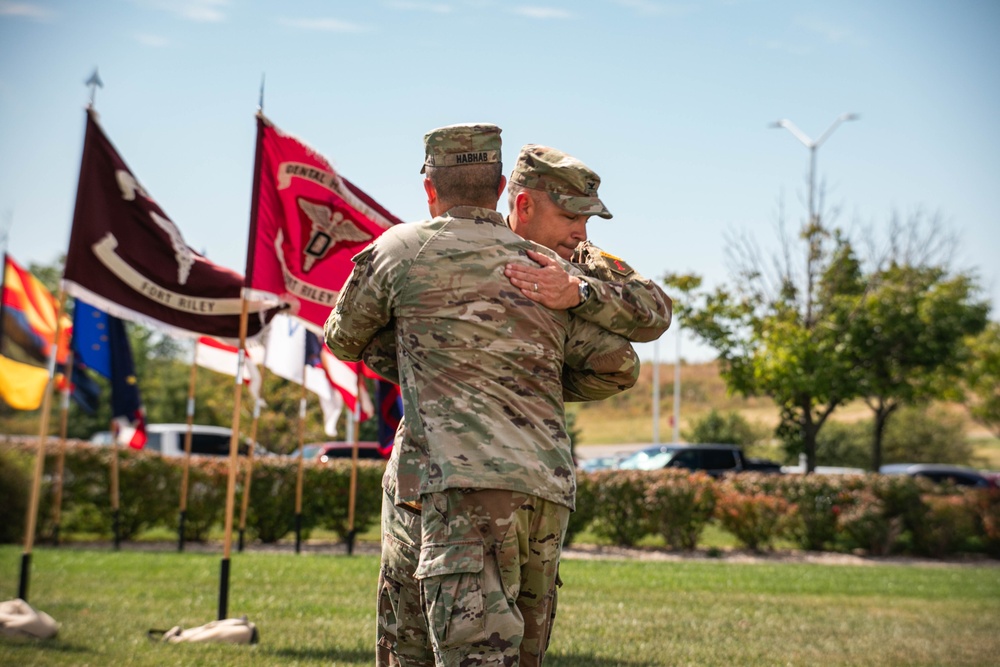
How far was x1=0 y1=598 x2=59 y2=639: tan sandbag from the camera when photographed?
24.2 feet

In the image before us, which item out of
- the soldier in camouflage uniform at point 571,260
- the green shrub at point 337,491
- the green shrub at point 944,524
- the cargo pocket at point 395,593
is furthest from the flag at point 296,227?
the green shrub at point 944,524

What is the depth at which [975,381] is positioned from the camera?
145 feet

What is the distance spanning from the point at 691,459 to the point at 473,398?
88.0 ft

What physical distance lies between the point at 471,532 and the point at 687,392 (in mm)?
76363

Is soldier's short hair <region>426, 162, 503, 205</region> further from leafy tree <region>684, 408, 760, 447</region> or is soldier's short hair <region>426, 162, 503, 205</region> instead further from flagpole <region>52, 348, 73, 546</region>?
leafy tree <region>684, 408, 760, 447</region>

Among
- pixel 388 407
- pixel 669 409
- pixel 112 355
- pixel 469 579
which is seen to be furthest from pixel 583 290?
pixel 669 409

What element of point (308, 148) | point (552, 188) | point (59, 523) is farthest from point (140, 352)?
point (552, 188)

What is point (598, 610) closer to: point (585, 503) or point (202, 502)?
point (585, 503)

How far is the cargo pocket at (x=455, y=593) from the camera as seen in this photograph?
2971 millimetres

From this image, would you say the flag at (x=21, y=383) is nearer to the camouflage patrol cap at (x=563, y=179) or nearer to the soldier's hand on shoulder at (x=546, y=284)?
A: the camouflage patrol cap at (x=563, y=179)

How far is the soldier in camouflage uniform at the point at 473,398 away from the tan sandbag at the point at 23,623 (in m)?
5.23

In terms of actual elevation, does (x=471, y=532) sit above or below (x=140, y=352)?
below

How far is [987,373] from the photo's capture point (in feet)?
151

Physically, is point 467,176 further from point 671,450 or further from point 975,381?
point 975,381
